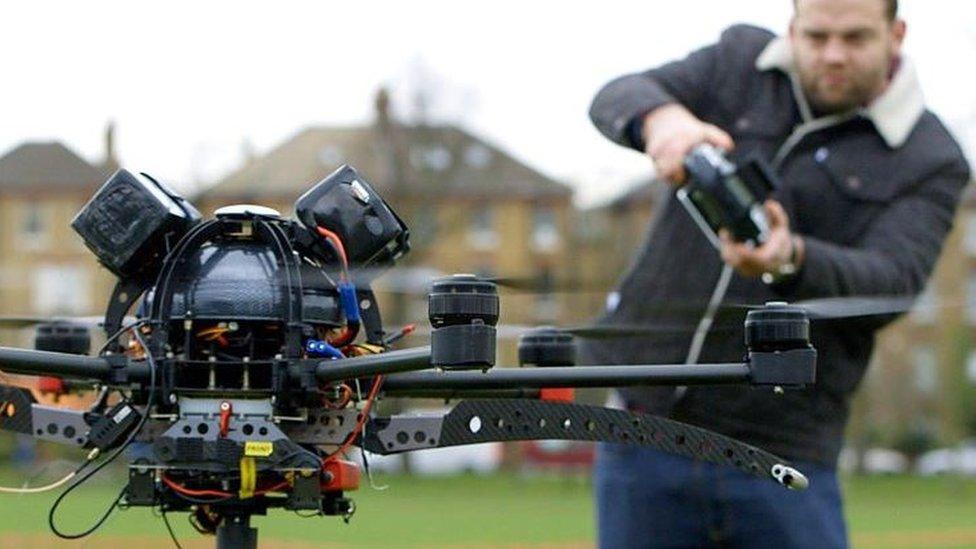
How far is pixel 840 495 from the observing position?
12.7 ft

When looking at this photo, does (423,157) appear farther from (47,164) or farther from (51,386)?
(51,386)

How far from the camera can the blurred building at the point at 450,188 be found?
1153 inches

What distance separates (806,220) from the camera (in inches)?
155

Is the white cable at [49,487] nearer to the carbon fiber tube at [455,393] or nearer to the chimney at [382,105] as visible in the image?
the carbon fiber tube at [455,393]

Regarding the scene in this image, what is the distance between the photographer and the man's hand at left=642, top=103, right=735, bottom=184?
3.21m

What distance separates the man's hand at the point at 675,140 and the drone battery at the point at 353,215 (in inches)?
45.7

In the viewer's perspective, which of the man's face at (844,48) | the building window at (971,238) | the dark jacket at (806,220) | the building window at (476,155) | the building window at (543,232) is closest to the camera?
the man's face at (844,48)

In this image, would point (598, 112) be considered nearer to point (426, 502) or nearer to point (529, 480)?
point (426, 502)

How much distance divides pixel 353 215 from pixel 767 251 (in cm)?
134

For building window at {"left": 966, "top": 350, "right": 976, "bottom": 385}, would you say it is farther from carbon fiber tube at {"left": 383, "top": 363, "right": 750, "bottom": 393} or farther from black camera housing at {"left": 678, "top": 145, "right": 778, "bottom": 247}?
carbon fiber tube at {"left": 383, "top": 363, "right": 750, "bottom": 393}

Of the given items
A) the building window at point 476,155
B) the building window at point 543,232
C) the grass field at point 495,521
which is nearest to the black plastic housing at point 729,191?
the grass field at point 495,521

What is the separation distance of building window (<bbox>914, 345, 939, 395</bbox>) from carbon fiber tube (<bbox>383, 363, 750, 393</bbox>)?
189 ft

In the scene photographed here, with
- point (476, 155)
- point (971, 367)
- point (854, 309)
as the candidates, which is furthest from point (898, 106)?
point (971, 367)

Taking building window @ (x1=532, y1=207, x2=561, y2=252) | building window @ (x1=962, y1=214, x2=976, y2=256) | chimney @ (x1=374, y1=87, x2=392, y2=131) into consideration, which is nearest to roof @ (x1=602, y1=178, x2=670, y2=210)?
chimney @ (x1=374, y1=87, x2=392, y2=131)
